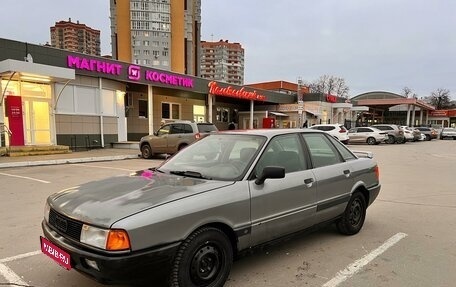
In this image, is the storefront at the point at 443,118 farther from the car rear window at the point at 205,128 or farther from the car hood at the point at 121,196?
the car hood at the point at 121,196

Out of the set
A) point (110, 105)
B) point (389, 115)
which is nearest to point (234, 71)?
point (389, 115)

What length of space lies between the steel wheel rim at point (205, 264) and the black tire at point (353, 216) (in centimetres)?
232

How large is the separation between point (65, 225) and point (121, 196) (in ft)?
1.71

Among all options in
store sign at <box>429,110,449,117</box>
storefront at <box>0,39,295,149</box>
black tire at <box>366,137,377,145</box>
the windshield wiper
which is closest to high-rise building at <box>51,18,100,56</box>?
storefront at <box>0,39,295,149</box>

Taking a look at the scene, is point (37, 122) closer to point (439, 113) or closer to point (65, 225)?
point (65, 225)

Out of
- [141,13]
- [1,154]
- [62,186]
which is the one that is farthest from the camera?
[141,13]

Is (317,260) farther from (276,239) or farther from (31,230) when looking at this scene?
(31,230)

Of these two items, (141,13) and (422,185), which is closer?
(422,185)

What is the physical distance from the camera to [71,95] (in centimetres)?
1791

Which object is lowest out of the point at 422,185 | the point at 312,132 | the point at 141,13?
the point at 422,185

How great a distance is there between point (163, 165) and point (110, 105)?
666 inches

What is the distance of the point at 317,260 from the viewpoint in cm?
405

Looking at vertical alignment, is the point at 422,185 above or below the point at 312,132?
below

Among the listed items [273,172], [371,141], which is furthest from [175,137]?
[371,141]
